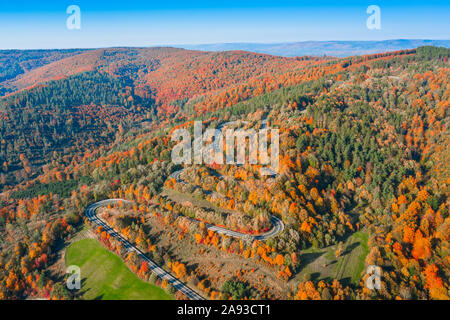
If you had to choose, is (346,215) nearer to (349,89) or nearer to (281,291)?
(281,291)

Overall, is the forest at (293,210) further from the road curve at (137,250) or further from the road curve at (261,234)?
the road curve at (137,250)

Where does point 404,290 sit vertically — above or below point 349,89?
below

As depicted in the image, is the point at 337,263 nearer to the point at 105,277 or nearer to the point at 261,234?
the point at 261,234

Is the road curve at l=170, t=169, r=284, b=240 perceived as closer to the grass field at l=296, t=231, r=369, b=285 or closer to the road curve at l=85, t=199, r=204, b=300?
the grass field at l=296, t=231, r=369, b=285

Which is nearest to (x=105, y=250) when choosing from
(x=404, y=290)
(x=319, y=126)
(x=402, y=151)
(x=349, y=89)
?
(x=404, y=290)

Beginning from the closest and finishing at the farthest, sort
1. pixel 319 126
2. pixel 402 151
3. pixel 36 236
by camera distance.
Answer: pixel 36 236 < pixel 402 151 < pixel 319 126

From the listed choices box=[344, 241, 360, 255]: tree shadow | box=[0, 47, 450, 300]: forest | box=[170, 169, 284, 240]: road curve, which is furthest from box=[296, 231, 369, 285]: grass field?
box=[170, 169, 284, 240]: road curve
